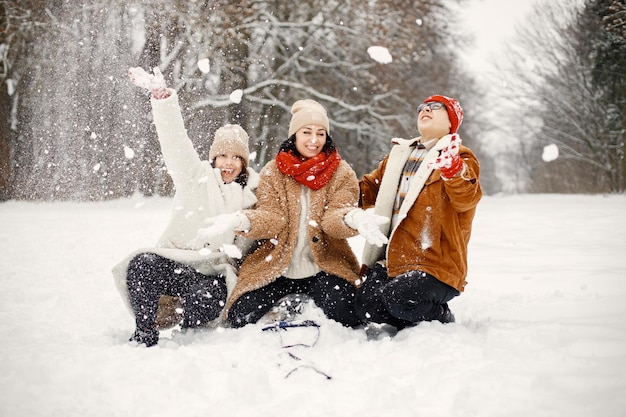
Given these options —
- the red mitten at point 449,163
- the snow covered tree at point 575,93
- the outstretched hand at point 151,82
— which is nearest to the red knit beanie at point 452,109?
the red mitten at point 449,163

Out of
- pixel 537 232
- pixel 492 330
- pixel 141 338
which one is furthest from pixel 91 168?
pixel 492 330

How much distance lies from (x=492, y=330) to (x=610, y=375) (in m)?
0.68

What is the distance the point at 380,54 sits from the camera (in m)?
13.9

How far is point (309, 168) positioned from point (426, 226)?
0.78m

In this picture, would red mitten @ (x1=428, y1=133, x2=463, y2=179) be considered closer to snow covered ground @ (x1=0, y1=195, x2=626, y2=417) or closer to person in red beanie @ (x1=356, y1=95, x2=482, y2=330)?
person in red beanie @ (x1=356, y1=95, x2=482, y2=330)

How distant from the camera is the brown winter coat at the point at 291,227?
3.02 metres

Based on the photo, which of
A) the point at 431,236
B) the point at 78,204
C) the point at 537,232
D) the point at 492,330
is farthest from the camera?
the point at 78,204

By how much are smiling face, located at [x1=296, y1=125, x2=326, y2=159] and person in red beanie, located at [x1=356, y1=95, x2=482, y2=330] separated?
479 mm

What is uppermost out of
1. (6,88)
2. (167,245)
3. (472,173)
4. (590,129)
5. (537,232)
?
(6,88)

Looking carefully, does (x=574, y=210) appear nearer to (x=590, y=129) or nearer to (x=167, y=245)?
(x=167, y=245)

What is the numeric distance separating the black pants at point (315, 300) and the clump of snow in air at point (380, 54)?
38.5 ft

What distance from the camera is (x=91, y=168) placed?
13336 mm

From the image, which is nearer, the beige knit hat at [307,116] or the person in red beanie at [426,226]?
the person in red beanie at [426,226]

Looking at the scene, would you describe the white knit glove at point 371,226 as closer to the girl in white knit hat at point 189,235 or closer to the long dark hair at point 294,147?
the long dark hair at point 294,147
